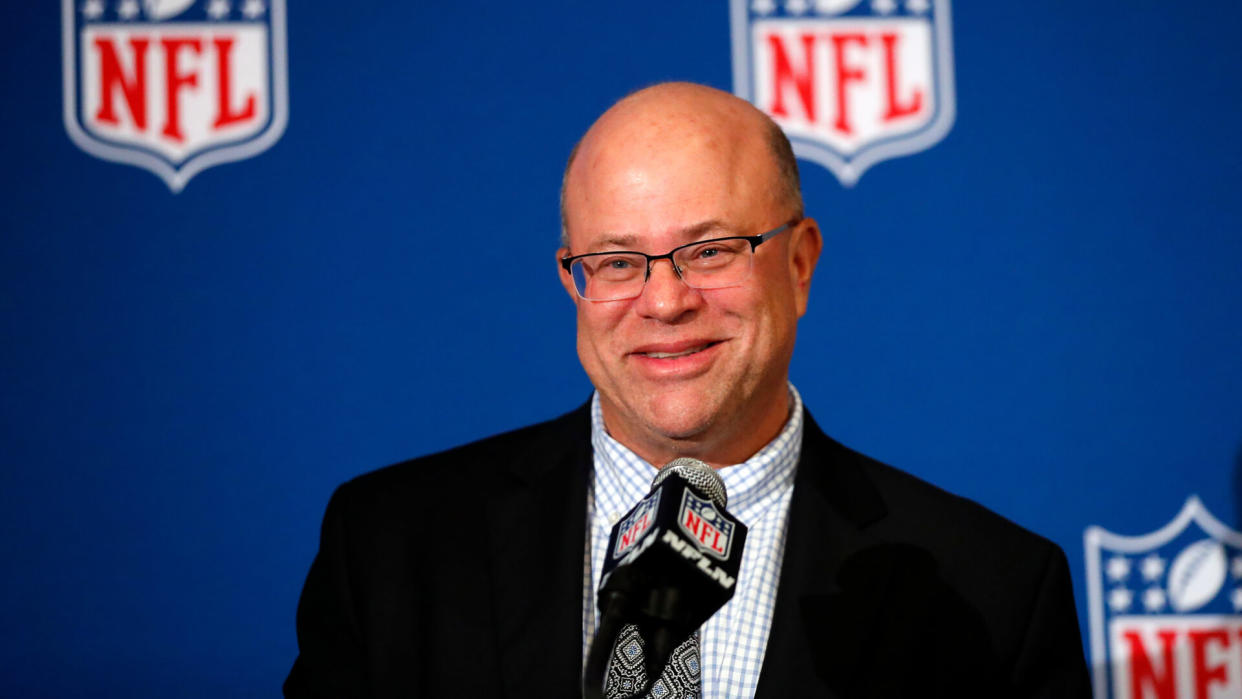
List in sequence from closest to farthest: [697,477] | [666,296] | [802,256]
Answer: [697,477], [666,296], [802,256]

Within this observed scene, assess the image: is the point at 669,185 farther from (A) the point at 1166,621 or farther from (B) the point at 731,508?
(A) the point at 1166,621

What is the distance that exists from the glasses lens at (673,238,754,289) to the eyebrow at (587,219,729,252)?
16 mm

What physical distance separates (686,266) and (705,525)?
2.53ft

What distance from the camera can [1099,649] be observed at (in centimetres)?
257

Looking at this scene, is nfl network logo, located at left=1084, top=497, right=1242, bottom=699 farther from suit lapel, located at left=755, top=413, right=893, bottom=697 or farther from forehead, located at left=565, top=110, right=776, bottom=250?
forehead, located at left=565, top=110, right=776, bottom=250

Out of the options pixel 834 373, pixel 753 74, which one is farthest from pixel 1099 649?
pixel 753 74

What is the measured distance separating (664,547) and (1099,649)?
1985mm

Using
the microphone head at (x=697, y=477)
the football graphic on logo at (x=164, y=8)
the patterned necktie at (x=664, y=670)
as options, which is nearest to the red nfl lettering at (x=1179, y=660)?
the patterned necktie at (x=664, y=670)

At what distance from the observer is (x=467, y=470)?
1.98m

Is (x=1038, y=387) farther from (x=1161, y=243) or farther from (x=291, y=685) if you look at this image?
(x=291, y=685)

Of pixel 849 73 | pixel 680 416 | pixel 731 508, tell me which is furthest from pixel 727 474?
pixel 849 73

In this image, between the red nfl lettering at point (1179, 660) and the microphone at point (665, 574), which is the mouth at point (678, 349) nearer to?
the microphone at point (665, 574)

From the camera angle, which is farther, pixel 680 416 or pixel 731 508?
pixel 731 508

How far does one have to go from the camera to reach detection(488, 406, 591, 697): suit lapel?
1698mm
